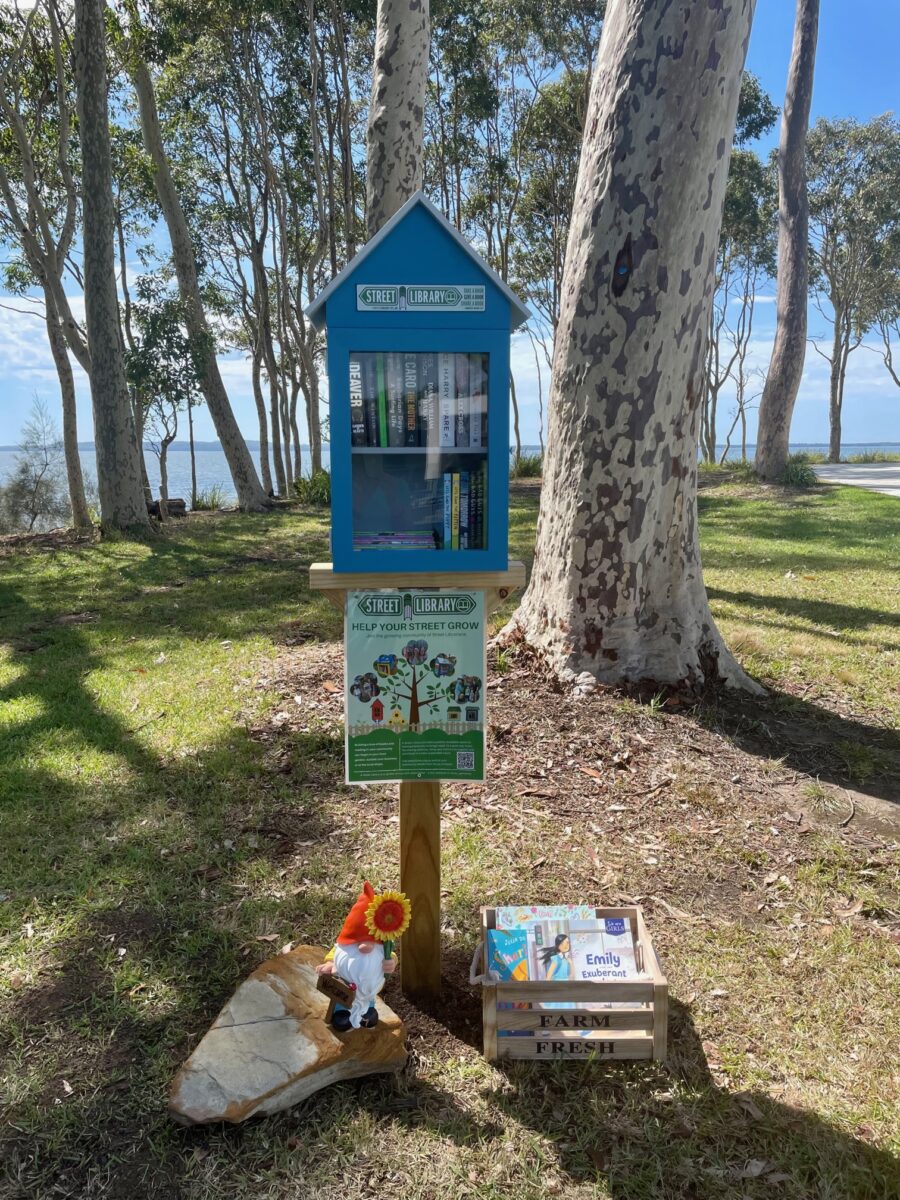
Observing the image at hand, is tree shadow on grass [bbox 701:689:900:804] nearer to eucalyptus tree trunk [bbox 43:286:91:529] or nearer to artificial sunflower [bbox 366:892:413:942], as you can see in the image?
artificial sunflower [bbox 366:892:413:942]

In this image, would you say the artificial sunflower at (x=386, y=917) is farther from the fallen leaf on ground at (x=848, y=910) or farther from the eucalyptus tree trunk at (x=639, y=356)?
the eucalyptus tree trunk at (x=639, y=356)

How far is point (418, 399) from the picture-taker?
2.15 m

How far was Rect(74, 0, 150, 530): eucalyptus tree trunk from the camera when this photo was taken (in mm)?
10328

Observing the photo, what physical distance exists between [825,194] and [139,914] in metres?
31.3

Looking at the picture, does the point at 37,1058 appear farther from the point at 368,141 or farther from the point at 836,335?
the point at 836,335

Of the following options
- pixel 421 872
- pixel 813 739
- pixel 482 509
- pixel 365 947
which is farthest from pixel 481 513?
pixel 813 739

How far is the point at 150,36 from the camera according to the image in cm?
1377

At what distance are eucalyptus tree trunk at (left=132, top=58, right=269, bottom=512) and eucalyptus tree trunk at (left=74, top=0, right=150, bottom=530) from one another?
2.95m

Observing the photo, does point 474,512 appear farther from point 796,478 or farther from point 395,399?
point 796,478

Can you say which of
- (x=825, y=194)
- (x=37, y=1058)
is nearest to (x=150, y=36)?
(x=37, y=1058)

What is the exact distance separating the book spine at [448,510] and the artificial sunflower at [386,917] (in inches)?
39.4

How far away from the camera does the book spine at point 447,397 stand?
2111 mm

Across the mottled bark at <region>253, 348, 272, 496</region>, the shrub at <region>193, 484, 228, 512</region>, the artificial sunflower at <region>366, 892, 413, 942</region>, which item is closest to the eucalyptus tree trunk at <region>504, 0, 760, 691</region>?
the artificial sunflower at <region>366, 892, 413, 942</region>

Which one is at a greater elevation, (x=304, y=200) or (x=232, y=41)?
(x=232, y=41)
